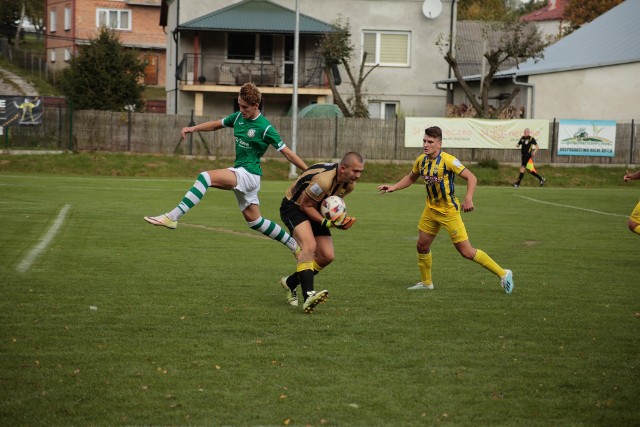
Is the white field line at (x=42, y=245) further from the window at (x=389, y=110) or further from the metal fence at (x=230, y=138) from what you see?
the window at (x=389, y=110)

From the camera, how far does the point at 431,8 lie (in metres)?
46.2

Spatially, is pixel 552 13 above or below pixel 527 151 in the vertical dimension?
above

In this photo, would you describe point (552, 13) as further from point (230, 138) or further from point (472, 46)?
point (230, 138)

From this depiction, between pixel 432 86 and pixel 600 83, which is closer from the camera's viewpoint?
pixel 600 83

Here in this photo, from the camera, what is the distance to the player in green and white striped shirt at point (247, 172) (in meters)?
10.3

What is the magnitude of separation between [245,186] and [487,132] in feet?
Answer: 96.2

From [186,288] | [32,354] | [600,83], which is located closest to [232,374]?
[32,354]

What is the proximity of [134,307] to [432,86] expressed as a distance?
40.6 m

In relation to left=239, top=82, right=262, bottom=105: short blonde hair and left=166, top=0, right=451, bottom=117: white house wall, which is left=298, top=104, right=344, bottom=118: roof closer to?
left=166, top=0, right=451, bottom=117: white house wall

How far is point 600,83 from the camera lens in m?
40.4

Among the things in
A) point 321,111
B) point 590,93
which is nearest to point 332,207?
point 321,111

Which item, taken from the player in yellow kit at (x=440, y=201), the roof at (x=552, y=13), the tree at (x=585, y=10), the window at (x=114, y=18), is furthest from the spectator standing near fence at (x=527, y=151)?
the roof at (x=552, y=13)

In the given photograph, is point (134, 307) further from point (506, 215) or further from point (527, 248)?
point (506, 215)

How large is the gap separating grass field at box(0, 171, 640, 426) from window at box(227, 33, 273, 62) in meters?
30.9
